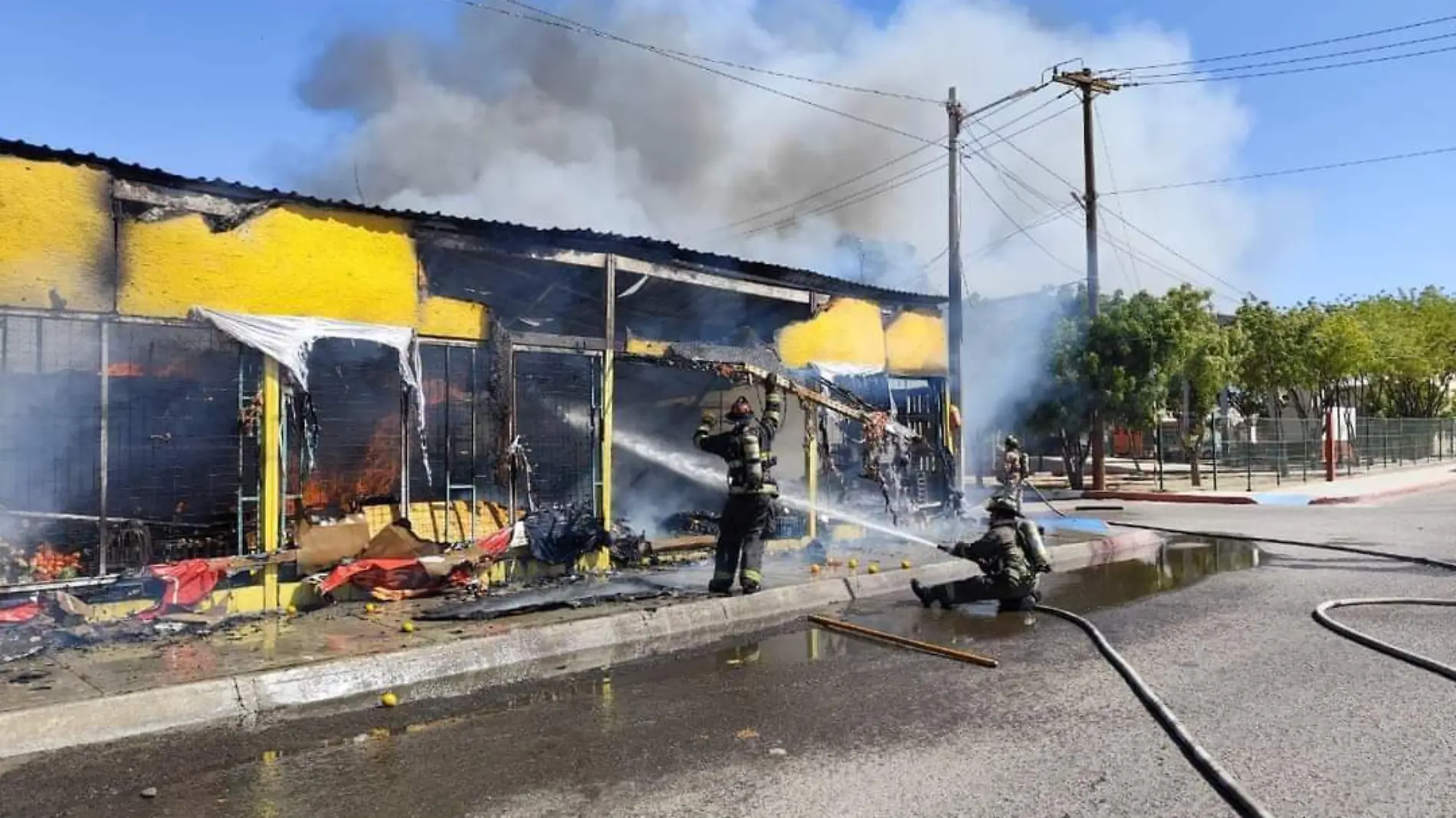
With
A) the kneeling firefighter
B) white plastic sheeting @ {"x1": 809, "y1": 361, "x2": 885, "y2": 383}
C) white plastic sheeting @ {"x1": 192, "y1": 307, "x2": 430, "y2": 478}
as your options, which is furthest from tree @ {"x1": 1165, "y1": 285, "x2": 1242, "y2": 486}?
white plastic sheeting @ {"x1": 192, "y1": 307, "x2": 430, "y2": 478}

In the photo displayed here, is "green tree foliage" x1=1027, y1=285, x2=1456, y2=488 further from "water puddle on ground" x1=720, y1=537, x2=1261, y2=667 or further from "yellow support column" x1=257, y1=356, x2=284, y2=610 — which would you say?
"yellow support column" x1=257, y1=356, x2=284, y2=610

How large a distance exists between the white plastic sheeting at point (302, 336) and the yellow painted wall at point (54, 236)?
0.71m

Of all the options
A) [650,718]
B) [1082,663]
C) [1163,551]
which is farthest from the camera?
[1163,551]

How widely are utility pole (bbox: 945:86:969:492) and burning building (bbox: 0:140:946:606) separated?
11.8 feet

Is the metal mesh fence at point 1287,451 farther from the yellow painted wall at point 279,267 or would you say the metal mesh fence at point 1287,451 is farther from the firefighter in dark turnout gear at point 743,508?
the yellow painted wall at point 279,267

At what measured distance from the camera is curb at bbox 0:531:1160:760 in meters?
5.03

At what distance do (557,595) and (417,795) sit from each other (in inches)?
159

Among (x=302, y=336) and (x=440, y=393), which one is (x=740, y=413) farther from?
(x=302, y=336)

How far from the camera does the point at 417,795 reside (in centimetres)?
416

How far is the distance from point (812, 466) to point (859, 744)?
7299mm

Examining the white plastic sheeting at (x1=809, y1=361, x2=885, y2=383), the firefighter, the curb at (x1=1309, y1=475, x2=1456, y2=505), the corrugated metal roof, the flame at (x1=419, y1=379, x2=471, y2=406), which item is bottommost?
the curb at (x1=1309, y1=475, x2=1456, y2=505)

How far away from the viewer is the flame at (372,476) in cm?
990

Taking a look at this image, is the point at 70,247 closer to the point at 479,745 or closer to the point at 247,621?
the point at 247,621

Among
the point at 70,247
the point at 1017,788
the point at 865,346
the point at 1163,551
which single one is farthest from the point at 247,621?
the point at 1163,551
